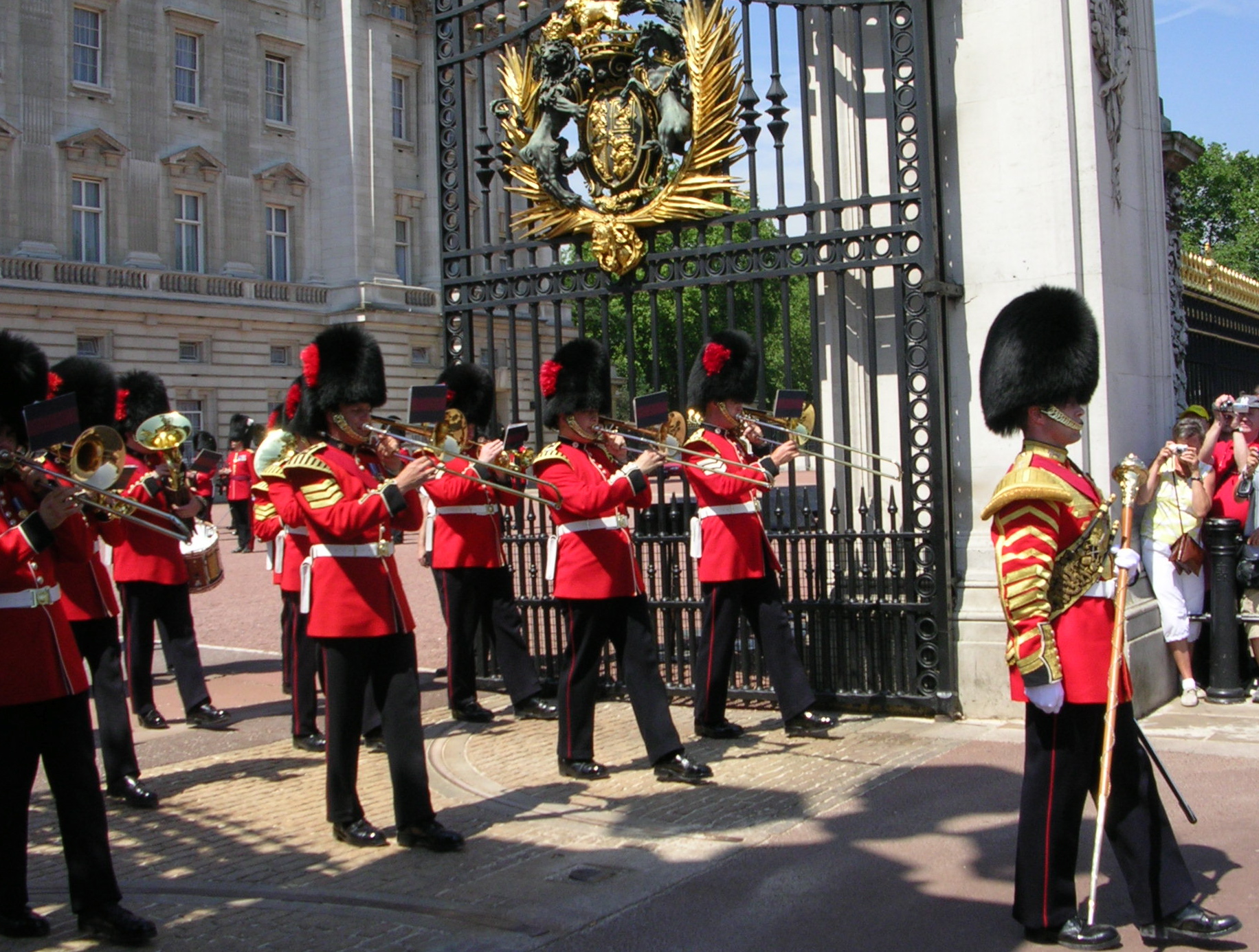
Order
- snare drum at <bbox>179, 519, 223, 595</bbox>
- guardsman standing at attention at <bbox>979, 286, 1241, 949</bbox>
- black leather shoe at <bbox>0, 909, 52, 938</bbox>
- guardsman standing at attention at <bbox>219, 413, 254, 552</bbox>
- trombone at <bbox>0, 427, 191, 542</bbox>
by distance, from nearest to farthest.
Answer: guardsman standing at attention at <bbox>979, 286, 1241, 949</bbox>, black leather shoe at <bbox>0, 909, 52, 938</bbox>, trombone at <bbox>0, 427, 191, 542</bbox>, snare drum at <bbox>179, 519, 223, 595</bbox>, guardsman standing at attention at <bbox>219, 413, 254, 552</bbox>

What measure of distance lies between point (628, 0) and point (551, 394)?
2.75 meters

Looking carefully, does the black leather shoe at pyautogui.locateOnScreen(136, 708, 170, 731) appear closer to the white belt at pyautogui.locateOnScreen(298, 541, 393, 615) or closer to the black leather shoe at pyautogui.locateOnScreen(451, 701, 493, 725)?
the black leather shoe at pyautogui.locateOnScreen(451, 701, 493, 725)

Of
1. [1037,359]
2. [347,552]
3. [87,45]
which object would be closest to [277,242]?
[87,45]

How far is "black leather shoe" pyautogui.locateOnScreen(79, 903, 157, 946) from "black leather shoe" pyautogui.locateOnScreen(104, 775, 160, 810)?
1.62m

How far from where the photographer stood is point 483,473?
7395 millimetres

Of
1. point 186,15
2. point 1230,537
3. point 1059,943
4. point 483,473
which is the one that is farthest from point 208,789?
point 186,15

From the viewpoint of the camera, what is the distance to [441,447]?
20.6ft

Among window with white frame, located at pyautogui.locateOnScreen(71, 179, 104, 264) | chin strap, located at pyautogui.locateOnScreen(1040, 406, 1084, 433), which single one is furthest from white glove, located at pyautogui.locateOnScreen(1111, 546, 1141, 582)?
window with white frame, located at pyautogui.locateOnScreen(71, 179, 104, 264)

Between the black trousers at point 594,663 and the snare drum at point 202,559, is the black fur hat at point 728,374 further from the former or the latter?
the snare drum at point 202,559

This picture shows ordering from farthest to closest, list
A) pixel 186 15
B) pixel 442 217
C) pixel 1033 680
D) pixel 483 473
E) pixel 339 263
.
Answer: pixel 339 263 < pixel 186 15 < pixel 442 217 < pixel 483 473 < pixel 1033 680

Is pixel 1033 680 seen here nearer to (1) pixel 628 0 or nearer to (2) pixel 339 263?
(1) pixel 628 0

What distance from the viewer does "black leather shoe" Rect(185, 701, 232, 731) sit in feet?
24.2

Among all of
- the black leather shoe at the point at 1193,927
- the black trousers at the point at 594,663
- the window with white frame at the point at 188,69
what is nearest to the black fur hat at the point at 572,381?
the black trousers at the point at 594,663

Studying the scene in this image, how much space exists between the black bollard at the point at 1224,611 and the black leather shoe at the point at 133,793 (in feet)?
18.2
